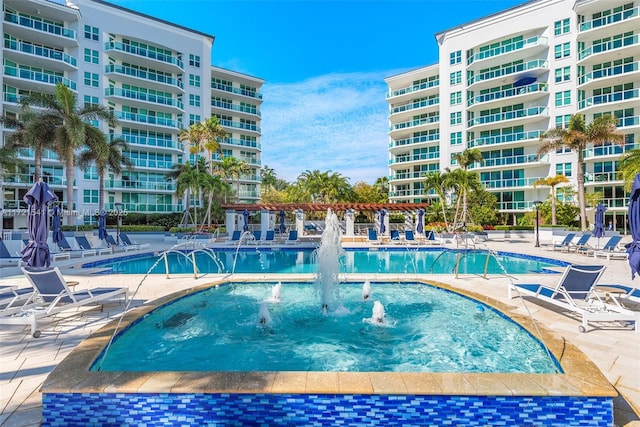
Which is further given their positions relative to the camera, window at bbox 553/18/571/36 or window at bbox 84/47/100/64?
window at bbox 84/47/100/64

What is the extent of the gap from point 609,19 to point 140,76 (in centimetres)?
4369

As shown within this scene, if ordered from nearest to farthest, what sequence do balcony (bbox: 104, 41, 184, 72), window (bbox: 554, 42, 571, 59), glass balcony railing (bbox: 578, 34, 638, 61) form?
1. glass balcony railing (bbox: 578, 34, 638, 61)
2. window (bbox: 554, 42, 571, 59)
3. balcony (bbox: 104, 41, 184, 72)

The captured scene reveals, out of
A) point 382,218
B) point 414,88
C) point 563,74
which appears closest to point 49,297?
point 382,218

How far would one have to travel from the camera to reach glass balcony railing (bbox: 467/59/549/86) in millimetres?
33000

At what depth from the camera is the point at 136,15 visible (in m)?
34.5

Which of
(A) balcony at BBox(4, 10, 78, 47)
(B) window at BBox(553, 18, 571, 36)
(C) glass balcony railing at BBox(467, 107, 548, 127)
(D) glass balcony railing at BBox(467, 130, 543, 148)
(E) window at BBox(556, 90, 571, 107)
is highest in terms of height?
(B) window at BBox(553, 18, 571, 36)

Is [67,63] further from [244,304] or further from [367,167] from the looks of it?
[367,167]

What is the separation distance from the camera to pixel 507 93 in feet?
115

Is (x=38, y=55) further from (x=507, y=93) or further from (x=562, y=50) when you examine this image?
(x=562, y=50)

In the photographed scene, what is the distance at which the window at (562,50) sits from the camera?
31.8m

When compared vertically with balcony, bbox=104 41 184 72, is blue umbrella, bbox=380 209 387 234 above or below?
below

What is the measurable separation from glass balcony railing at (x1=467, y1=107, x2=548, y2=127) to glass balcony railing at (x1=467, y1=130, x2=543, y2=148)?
165 cm

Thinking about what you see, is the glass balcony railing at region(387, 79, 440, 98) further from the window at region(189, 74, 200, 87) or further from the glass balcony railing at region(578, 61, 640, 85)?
the window at region(189, 74, 200, 87)

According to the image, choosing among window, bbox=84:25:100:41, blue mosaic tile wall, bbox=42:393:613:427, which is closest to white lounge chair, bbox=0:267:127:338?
blue mosaic tile wall, bbox=42:393:613:427
